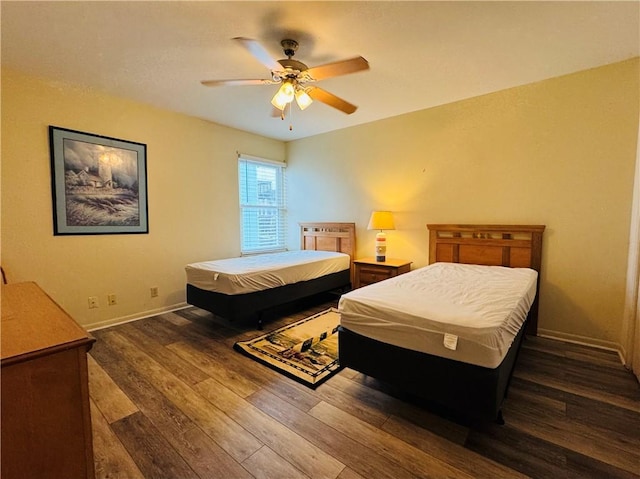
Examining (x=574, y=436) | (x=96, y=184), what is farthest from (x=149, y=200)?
(x=574, y=436)

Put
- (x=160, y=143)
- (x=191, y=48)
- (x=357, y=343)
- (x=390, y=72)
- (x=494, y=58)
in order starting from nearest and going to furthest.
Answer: (x=357, y=343), (x=191, y=48), (x=494, y=58), (x=390, y=72), (x=160, y=143)

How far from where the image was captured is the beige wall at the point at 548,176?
2.52m

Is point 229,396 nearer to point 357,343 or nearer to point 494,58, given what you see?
point 357,343

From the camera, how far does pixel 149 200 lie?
3.47 meters

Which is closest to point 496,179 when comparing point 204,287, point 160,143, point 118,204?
point 204,287

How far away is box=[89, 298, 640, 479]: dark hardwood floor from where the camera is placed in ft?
→ 4.56

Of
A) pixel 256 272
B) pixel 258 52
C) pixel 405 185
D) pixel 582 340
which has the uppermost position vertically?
pixel 258 52

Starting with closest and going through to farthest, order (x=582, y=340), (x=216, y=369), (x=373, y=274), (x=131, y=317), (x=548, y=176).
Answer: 1. (x=216, y=369)
2. (x=582, y=340)
3. (x=548, y=176)
4. (x=131, y=317)
5. (x=373, y=274)

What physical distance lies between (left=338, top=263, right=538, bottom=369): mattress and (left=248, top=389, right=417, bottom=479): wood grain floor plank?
22.0 inches

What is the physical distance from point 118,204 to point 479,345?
3601 mm

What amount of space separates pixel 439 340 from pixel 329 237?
10.2ft

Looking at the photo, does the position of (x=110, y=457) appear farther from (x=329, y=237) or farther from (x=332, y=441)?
(x=329, y=237)

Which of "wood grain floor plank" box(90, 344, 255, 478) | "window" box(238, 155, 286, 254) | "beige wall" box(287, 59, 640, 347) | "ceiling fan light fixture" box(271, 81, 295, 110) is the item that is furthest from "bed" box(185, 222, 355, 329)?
"ceiling fan light fixture" box(271, 81, 295, 110)

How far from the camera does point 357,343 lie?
1884mm
